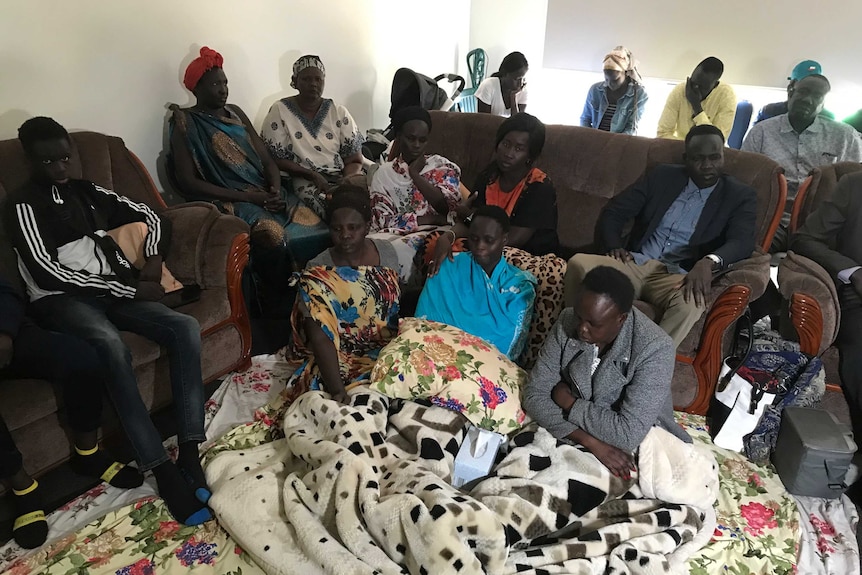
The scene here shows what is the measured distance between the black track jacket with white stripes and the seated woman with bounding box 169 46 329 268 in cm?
72

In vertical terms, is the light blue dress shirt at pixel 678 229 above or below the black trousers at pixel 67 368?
above

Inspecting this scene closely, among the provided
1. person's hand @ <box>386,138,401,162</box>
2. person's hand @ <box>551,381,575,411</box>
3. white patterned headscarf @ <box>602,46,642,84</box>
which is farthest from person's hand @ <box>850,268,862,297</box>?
white patterned headscarf @ <box>602,46,642,84</box>

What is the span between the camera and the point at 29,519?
162 centimetres

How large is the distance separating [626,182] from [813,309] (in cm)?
93

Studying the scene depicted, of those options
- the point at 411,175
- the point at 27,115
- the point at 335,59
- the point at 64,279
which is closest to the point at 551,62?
the point at 335,59

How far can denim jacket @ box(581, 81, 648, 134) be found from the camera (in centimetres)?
402

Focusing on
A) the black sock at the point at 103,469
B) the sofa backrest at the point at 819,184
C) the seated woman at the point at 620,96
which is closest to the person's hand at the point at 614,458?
the black sock at the point at 103,469

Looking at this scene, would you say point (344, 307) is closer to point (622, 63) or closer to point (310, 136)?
point (310, 136)

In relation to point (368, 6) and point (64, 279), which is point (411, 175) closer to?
point (64, 279)

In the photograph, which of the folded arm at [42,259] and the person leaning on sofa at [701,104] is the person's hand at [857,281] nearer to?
the person leaning on sofa at [701,104]

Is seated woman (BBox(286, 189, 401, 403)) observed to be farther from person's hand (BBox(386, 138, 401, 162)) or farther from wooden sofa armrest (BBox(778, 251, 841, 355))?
wooden sofa armrest (BBox(778, 251, 841, 355))

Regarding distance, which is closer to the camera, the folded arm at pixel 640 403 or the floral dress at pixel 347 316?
the folded arm at pixel 640 403

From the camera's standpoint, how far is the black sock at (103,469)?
179 cm

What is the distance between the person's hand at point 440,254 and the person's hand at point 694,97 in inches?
94.3
